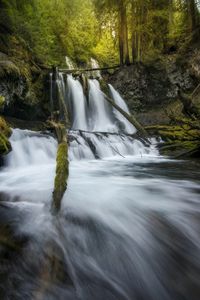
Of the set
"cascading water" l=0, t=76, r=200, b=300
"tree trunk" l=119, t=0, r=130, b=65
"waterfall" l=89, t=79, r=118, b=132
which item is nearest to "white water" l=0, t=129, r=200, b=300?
"cascading water" l=0, t=76, r=200, b=300

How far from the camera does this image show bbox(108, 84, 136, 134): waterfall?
1334 cm

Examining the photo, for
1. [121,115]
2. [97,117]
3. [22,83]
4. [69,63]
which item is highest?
[69,63]

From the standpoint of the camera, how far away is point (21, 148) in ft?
24.3

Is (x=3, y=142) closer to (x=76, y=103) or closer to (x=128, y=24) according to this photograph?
(x=76, y=103)

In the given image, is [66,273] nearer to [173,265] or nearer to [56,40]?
[173,265]

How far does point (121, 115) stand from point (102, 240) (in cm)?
1191

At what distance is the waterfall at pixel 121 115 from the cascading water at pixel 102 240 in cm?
834

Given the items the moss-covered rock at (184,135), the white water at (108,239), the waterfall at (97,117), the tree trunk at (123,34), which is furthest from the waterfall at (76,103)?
the white water at (108,239)

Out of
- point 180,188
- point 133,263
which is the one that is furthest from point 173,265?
point 180,188

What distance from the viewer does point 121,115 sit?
14234 millimetres

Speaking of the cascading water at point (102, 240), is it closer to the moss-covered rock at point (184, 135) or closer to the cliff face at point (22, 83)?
the moss-covered rock at point (184, 135)

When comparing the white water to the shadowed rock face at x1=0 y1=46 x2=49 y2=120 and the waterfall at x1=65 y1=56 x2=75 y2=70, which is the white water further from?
the waterfall at x1=65 y1=56 x2=75 y2=70

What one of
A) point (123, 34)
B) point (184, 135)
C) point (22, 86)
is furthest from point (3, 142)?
point (123, 34)

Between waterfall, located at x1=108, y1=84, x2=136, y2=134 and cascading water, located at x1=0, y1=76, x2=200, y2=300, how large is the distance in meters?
8.34
